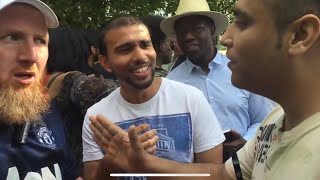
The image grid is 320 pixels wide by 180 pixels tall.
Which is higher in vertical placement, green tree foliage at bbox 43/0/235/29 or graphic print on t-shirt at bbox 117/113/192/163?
green tree foliage at bbox 43/0/235/29

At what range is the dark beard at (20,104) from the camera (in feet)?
6.66

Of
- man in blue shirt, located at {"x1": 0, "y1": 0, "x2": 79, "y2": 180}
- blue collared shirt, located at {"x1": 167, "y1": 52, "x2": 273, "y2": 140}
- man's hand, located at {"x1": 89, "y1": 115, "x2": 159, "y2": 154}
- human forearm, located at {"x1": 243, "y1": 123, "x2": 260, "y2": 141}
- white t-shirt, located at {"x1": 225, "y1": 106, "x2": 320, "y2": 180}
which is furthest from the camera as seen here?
blue collared shirt, located at {"x1": 167, "y1": 52, "x2": 273, "y2": 140}

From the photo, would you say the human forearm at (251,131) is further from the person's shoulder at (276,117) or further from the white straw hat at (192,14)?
the person's shoulder at (276,117)

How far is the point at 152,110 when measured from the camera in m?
2.67

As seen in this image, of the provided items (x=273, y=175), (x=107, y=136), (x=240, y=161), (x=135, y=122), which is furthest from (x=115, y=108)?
(x=273, y=175)

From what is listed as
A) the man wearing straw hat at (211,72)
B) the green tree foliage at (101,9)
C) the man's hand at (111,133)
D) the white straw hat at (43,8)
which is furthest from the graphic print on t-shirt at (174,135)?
the green tree foliage at (101,9)

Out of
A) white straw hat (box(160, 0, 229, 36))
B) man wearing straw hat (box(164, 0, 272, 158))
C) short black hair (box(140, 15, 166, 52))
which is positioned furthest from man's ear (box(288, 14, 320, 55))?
short black hair (box(140, 15, 166, 52))

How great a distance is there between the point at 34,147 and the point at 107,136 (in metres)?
0.32

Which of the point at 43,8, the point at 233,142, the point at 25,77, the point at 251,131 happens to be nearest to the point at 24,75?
the point at 25,77

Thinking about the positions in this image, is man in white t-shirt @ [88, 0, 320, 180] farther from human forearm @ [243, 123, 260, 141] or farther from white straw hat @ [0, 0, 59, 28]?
human forearm @ [243, 123, 260, 141]

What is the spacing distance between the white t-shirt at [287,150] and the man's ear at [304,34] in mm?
192

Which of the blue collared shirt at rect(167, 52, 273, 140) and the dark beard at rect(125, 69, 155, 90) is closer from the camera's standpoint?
the dark beard at rect(125, 69, 155, 90)

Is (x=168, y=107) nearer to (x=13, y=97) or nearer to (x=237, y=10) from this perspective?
(x=13, y=97)

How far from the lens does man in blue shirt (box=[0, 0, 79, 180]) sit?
1.96 m
